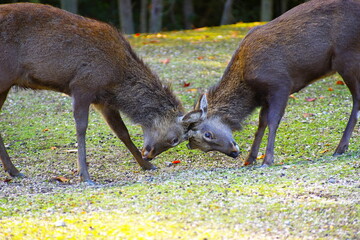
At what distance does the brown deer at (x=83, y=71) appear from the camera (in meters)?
6.67

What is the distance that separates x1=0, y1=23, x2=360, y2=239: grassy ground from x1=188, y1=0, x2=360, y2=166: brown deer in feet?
1.48

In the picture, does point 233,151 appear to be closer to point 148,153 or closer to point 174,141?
point 174,141

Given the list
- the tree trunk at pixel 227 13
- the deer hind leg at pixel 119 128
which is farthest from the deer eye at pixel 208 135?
the tree trunk at pixel 227 13

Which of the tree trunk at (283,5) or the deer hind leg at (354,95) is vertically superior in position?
the deer hind leg at (354,95)

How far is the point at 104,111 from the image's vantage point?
24.7 feet

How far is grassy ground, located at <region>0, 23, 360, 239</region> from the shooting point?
15.5ft

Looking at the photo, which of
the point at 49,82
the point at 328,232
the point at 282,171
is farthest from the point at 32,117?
the point at 328,232

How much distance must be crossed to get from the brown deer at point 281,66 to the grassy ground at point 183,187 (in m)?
0.45

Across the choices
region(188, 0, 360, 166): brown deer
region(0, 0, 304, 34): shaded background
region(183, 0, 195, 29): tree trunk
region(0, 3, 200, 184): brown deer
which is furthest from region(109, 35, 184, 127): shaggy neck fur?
region(183, 0, 195, 29): tree trunk

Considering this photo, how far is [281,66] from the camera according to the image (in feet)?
23.2

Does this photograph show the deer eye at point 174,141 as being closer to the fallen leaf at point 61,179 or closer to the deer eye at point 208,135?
the deer eye at point 208,135

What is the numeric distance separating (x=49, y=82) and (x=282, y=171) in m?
2.68

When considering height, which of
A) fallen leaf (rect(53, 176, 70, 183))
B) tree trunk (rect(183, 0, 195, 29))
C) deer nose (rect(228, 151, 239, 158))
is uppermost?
fallen leaf (rect(53, 176, 70, 183))

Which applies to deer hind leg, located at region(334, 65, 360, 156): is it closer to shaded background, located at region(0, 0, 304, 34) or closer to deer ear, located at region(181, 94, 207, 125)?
deer ear, located at region(181, 94, 207, 125)
